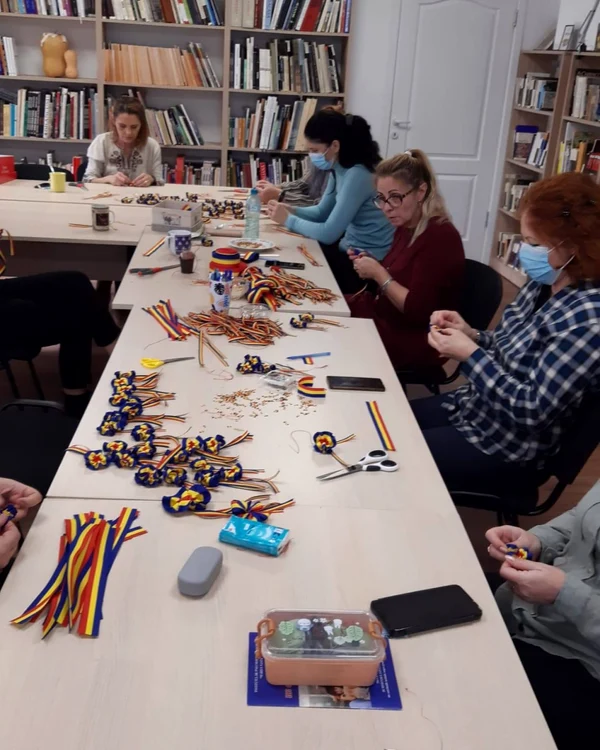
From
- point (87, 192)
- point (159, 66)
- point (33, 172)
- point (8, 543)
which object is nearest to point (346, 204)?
point (87, 192)

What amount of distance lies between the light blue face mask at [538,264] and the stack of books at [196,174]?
406 centimetres

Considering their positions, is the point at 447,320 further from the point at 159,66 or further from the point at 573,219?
the point at 159,66

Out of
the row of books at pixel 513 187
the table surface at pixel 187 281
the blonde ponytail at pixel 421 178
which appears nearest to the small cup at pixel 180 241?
the table surface at pixel 187 281

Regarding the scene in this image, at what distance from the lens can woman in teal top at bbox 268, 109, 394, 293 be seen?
337 cm

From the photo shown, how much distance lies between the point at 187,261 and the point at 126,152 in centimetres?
211

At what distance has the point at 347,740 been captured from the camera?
0.90 m

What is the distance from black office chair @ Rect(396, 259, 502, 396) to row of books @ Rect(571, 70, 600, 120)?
277 cm

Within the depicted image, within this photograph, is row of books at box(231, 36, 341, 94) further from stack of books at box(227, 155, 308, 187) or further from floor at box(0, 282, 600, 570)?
floor at box(0, 282, 600, 570)

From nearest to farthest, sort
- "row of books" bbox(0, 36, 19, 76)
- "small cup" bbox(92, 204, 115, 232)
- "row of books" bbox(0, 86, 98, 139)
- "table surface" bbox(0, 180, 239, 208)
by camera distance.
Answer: "small cup" bbox(92, 204, 115, 232) < "table surface" bbox(0, 180, 239, 208) < "row of books" bbox(0, 36, 19, 76) < "row of books" bbox(0, 86, 98, 139)

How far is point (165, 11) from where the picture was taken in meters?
5.16

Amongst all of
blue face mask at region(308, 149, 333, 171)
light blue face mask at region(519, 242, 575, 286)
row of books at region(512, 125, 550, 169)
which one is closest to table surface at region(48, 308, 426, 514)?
light blue face mask at region(519, 242, 575, 286)

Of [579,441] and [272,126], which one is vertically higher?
[272,126]

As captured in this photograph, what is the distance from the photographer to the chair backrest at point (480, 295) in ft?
8.57

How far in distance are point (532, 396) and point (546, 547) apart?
436 mm
